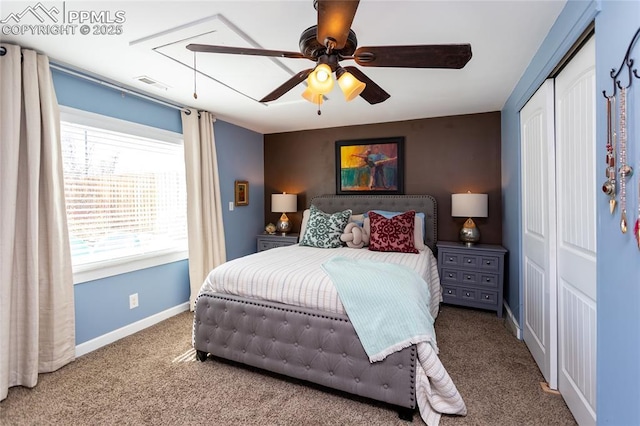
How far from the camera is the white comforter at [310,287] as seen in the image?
1.67 meters

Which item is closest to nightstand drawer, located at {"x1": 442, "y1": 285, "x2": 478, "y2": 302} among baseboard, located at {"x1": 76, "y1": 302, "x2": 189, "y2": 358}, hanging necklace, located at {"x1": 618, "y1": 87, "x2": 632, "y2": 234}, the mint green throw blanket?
the mint green throw blanket

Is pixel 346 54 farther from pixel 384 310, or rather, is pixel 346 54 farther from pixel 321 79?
pixel 384 310

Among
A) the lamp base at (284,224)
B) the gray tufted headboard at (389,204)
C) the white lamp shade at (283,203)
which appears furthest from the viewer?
the lamp base at (284,224)

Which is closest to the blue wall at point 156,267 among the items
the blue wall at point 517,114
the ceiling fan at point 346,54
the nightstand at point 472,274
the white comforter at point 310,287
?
the white comforter at point 310,287

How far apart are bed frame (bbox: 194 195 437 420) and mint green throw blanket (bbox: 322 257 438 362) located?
2.4 inches

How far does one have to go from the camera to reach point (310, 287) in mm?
1982

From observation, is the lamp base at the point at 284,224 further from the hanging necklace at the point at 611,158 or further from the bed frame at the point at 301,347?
the hanging necklace at the point at 611,158

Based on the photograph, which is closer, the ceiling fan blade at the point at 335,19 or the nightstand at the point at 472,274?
the ceiling fan blade at the point at 335,19

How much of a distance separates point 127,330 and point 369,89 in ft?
9.71

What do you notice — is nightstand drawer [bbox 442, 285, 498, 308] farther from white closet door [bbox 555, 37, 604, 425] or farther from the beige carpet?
white closet door [bbox 555, 37, 604, 425]

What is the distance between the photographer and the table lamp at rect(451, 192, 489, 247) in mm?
3309

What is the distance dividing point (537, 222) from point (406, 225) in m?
1.21

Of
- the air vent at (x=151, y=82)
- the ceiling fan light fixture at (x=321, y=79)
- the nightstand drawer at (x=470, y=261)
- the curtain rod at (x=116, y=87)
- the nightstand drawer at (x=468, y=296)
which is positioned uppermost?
the air vent at (x=151, y=82)

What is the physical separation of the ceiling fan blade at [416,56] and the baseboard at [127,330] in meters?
2.97
